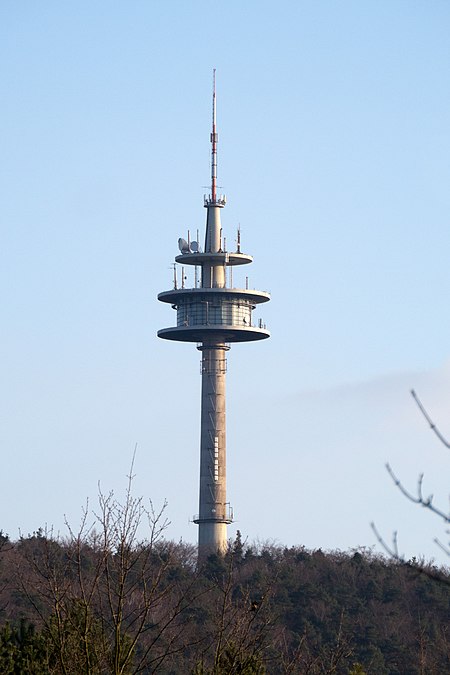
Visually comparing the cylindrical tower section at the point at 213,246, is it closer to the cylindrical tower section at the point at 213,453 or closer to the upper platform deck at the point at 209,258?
the upper platform deck at the point at 209,258

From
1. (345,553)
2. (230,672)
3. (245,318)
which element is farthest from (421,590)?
(230,672)

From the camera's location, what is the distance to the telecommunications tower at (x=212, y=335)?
397 ft

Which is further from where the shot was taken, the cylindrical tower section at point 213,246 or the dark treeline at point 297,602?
the cylindrical tower section at point 213,246

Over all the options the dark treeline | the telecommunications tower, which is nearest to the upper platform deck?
the telecommunications tower

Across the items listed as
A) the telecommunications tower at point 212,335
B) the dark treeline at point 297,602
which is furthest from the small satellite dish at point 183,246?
the dark treeline at point 297,602

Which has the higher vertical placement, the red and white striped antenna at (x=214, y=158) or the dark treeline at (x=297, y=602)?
the red and white striped antenna at (x=214, y=158)

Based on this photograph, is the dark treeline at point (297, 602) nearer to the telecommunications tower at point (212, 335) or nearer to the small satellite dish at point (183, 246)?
the telecommunications tower at point (212, 335)

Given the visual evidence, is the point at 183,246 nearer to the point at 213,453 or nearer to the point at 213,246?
the point at 213,246

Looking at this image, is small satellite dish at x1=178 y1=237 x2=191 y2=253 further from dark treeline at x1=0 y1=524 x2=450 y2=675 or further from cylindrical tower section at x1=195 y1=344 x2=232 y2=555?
dark treeline at x1=0 y1=524 x2=450 y2=675

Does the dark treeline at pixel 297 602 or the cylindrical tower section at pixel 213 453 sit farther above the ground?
the cylindrical tower section at pixel 213 453

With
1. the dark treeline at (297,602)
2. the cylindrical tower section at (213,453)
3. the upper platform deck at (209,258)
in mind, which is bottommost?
the dark treeline at (297,602)

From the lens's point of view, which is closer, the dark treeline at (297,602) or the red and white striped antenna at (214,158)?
the dark treeline at (297,602)

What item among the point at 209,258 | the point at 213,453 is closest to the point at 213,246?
the point at 209,258

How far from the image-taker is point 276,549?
133625mm
